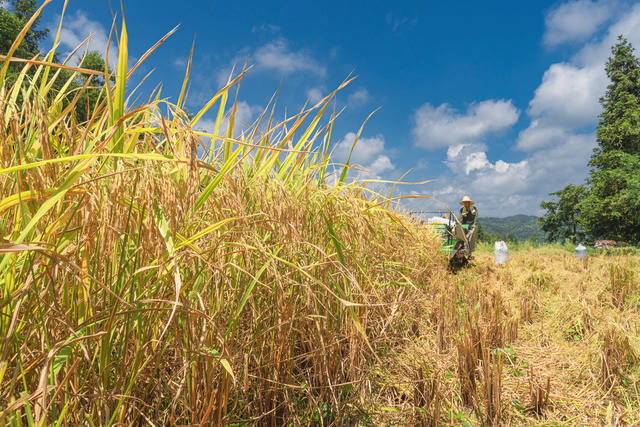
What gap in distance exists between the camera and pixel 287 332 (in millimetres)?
1097

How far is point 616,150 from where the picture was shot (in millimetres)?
17312

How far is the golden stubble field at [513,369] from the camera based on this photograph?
1.36m

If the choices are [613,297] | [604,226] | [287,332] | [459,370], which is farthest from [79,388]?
[604,226]

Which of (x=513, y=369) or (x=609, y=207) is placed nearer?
(x=513, y=369)

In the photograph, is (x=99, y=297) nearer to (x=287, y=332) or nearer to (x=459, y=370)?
(x=287, y=332)

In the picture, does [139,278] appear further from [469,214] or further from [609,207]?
[609,207]

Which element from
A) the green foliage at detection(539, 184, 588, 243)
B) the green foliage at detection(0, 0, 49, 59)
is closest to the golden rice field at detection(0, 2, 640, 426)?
the green foliage at detection(0, 0, 49, 59)

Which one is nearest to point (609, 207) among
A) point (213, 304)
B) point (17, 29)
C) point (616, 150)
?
point (616, 150)

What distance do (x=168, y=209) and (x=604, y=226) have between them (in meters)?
23.1

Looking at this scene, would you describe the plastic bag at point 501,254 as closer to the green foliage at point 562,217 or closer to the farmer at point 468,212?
the farmer at point 468,212

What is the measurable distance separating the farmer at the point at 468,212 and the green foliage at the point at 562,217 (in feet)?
73.6

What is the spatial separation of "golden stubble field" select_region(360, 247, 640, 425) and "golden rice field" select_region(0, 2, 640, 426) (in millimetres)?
12

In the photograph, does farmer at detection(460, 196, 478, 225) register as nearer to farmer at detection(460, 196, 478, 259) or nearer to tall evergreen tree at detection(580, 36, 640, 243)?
farmer at detection(460, 196, 478, 259)

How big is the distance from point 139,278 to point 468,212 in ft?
26.9
